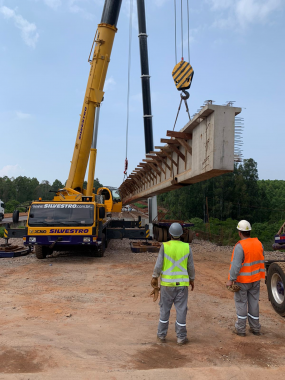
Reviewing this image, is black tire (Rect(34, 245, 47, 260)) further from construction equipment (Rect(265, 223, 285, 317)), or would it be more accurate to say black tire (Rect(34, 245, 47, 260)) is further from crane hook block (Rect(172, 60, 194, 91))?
construction equipment (Rect(265, 223, 285, 317))

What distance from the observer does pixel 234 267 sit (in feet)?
16.3

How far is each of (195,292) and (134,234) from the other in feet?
18.9

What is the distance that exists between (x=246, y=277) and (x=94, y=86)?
1009cm

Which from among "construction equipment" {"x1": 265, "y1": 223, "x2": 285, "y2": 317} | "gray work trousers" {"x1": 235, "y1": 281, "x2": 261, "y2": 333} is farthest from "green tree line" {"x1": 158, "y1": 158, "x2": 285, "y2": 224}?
"gray work trousers" {"x1": 235, "y1": 281, "x2": 261, "y2": 333}

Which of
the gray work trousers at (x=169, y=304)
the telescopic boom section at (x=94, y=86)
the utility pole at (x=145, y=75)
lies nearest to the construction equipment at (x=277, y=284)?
the gray work trousers at (x=169, y=304)

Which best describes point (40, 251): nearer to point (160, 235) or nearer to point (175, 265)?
point (160, 235)

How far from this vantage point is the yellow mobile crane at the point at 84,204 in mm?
10852

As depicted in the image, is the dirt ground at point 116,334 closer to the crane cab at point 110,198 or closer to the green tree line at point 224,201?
the crane cab at point 110,198

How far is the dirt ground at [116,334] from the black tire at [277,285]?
0.18 meters

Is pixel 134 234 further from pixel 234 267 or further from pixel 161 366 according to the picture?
pixel 161 366

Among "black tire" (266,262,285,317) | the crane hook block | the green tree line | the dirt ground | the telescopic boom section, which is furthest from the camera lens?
the green tree line

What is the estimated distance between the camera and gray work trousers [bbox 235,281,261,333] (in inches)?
196

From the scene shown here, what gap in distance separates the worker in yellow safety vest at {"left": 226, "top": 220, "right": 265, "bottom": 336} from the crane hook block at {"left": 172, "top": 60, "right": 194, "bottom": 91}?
15.3 ft

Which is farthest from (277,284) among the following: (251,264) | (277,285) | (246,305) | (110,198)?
(110,198)
